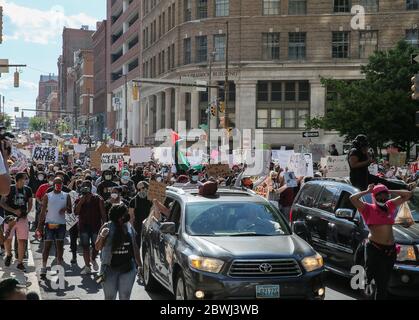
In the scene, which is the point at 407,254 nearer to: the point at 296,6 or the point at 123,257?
the point at 123,257

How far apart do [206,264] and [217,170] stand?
43.9 feet

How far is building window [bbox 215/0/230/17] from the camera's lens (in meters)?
58.1

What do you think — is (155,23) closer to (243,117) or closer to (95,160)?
(243,117)

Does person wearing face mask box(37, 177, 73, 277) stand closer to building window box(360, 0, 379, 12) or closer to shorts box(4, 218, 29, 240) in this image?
shorts box(4, 218, 29, 240)

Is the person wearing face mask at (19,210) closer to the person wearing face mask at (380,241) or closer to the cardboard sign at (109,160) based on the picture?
the person wearing face mask at (380,241)

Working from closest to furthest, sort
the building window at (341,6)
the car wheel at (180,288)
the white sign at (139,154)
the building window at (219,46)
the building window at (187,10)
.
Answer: the car wheel at (180,288) → the white sign at (139,154) → the building window at (341,6) → the building window at (219,46) → the building window at (187,10)

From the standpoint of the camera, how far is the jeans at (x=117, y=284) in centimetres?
768

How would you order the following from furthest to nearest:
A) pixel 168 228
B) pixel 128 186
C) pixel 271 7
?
pixel 271 7, pixel 128 186, pixel 168 228

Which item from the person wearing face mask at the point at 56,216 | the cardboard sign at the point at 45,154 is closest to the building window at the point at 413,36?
the cardboard sign at the point at 45,154

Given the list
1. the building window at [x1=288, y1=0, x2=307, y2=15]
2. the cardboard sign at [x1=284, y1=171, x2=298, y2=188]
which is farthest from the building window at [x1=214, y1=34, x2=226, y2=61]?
the cardboard sign at [x1=284, y1=171, x2=298, y2=188]

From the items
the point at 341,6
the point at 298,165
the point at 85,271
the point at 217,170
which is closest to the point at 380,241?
the point at 85,271

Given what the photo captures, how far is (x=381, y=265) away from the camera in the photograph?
8.45m

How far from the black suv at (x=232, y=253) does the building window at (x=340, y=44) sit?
47520 millimetres

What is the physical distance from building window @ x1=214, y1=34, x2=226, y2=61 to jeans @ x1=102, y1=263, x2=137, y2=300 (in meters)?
51.5
